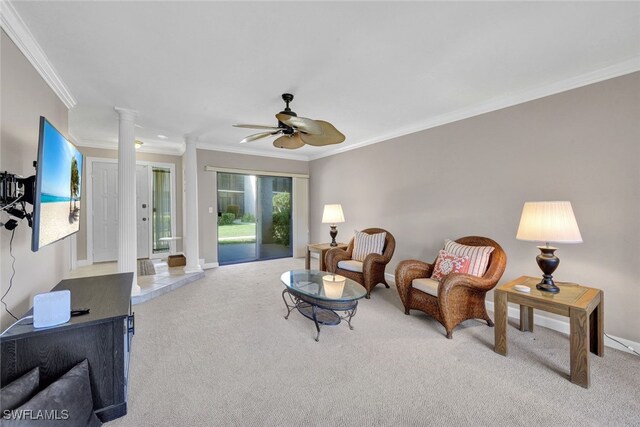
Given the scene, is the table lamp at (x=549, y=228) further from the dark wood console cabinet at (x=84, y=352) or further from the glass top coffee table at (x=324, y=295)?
the dark wood console cabinet at (x=84, y=352)

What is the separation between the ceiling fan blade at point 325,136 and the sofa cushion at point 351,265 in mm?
1824

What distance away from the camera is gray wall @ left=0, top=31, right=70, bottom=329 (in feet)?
5.67

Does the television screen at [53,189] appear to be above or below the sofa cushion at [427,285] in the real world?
above

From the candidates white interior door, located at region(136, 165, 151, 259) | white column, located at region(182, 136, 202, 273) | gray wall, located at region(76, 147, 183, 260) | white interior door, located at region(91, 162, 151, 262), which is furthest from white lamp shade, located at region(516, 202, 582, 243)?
Result: white interior door, located at region(91, 162, 151, 262)

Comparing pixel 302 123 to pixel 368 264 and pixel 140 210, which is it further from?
pixel 140 210

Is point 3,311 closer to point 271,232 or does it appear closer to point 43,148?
point 43,148

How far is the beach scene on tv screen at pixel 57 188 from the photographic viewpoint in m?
1.66

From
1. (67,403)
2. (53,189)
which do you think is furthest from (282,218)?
(67,403)

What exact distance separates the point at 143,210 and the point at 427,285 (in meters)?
5.56

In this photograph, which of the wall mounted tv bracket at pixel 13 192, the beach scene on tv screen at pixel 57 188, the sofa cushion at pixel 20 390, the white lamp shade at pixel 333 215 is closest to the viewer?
the sofa cushion at pixel 20 390

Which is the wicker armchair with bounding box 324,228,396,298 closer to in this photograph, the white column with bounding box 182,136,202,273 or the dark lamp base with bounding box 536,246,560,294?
the dark lamp base with bounding box 536,246,560,294

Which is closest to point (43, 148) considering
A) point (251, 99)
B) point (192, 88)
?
point (192, 88)

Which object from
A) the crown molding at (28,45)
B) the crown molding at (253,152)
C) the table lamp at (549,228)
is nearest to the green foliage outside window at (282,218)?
the crown molding at (253,152)

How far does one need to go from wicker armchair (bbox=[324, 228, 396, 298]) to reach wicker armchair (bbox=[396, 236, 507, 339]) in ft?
2.11
